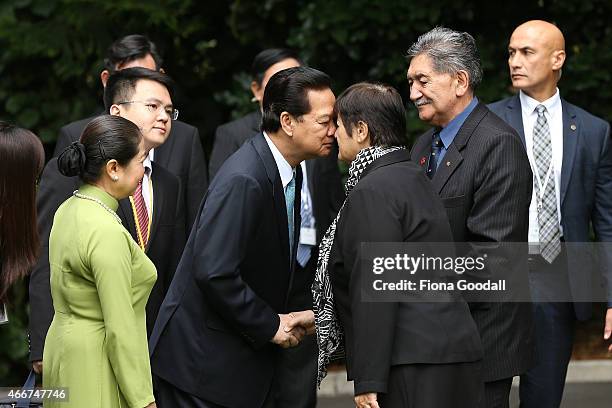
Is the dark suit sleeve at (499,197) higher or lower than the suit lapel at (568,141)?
lower

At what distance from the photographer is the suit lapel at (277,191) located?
480 cm

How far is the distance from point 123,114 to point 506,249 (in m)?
1.77

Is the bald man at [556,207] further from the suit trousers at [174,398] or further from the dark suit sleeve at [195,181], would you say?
the suit trousers at [174,398]

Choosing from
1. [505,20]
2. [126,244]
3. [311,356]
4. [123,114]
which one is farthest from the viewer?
[505,20]

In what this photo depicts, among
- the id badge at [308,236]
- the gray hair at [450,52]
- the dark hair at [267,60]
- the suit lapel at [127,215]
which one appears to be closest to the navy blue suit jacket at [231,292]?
the suit lapel at [127,215]

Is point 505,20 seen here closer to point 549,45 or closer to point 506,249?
→ point 549,45

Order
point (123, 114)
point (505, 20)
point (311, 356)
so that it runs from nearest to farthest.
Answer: point (123, 114) < point (311, 356) < point (505, 20)

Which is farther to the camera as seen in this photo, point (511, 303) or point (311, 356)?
point (311, 356)

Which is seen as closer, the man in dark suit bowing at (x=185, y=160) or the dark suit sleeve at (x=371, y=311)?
the dark suit sleeve at (x=371, y=311)

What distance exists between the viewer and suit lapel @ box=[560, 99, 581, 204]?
6078 mm

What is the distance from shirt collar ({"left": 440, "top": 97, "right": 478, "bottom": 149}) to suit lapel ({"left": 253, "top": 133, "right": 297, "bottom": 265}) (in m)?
0.81

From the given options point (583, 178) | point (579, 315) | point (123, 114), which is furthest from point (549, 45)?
point (123, 114)

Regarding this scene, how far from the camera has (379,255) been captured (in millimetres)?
4371

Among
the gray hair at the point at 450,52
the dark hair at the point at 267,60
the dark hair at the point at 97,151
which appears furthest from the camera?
the dark hair at the point at 267,60
